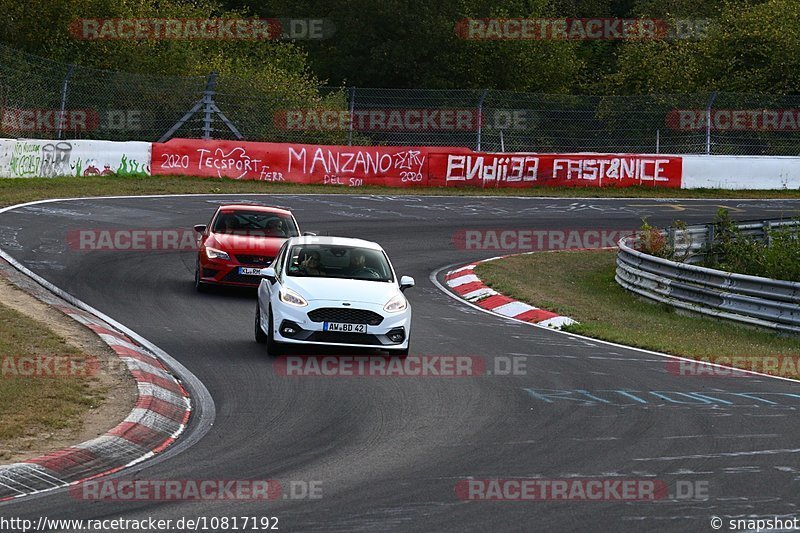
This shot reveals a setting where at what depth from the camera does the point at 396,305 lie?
548 inches

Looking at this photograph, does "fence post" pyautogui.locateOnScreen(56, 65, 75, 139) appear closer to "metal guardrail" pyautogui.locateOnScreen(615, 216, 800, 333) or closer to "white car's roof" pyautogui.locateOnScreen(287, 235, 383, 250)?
"metal guardrail" pyautogui.locateOnScreen(615, 216, 800, 333)

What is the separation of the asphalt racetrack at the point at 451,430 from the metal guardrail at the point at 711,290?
3230mm

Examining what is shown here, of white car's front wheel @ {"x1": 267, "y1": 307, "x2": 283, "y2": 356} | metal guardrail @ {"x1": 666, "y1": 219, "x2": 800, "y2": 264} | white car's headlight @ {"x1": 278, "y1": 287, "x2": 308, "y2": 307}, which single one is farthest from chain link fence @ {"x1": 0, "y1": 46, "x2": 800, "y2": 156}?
white car's front wheel @ {"x1": 267, "y1": 307, "x2": 283, "y2": 356}

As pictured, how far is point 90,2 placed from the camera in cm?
4331

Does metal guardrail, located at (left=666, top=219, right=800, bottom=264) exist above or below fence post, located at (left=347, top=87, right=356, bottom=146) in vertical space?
below

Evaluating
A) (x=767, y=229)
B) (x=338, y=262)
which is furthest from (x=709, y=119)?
(x=338, y=262)

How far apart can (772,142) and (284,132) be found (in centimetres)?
1487

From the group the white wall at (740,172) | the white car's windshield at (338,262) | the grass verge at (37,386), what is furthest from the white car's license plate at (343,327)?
the white wall at (740,172)

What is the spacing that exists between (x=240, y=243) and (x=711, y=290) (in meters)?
7.33

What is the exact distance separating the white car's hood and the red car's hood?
405 centimetres

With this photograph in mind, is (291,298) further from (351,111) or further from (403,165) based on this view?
(351,111)

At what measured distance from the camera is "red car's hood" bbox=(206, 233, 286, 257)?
1819cm

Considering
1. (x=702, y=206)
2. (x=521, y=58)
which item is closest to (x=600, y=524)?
(x=702, y=206)

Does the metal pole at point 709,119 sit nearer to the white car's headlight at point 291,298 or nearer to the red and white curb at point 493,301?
the red and white curb at point 493,301
